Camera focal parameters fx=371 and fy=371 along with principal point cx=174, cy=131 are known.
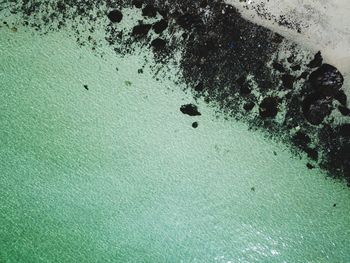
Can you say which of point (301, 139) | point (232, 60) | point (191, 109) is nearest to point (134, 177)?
point (191, 109)

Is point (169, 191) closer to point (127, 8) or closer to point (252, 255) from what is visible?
point (252, 255)

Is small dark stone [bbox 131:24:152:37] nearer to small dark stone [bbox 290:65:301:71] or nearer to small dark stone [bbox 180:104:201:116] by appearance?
small dark stone [bbox 180:104:201:116]

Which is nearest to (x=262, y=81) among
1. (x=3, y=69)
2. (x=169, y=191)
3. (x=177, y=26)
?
(x=177, y=26)

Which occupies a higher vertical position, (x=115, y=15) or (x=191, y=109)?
(x=115, y=15)

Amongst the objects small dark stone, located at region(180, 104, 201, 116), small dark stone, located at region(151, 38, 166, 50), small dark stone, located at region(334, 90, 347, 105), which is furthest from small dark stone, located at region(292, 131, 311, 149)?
small dark stone, located at region(151, 38, 166, 50)

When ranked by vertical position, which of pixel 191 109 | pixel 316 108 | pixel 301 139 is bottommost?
pixel 191 109

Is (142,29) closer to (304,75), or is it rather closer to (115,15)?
(115,15)

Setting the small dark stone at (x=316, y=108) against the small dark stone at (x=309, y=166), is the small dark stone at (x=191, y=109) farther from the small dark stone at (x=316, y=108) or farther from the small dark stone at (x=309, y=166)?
the small dark stone at (x=309, y=166)

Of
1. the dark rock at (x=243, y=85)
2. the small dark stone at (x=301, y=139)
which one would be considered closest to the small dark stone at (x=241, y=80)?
the dark rock at (x=243, y=85)
